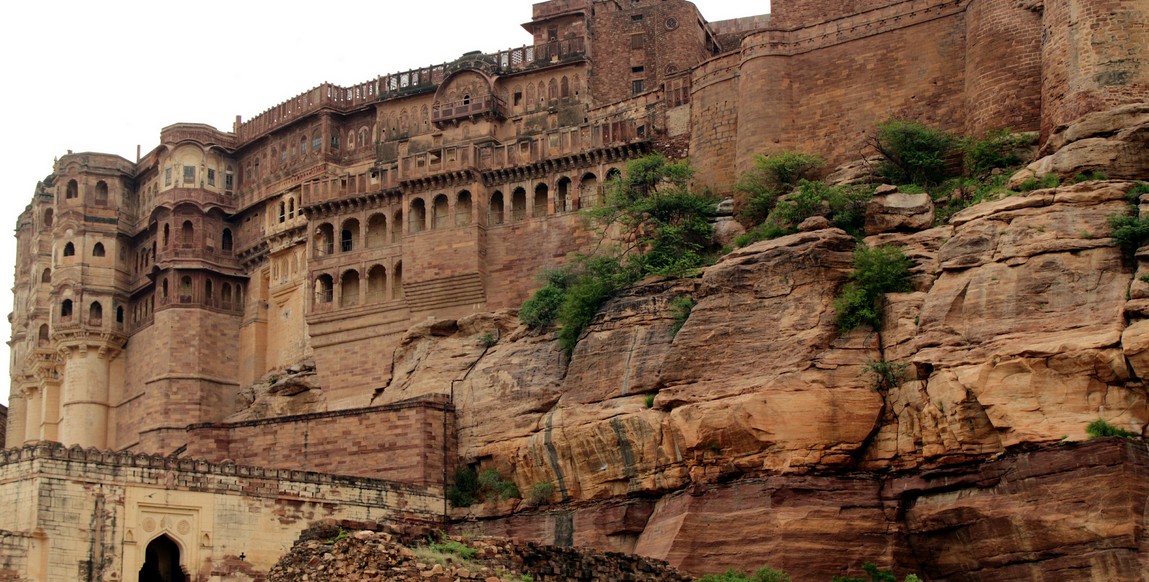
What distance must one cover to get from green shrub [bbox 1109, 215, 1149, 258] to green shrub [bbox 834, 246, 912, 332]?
4.56 meters

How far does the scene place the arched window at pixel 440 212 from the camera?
166 feet

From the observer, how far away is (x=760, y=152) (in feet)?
148

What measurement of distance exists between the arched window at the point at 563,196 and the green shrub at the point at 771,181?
7029 millimetres

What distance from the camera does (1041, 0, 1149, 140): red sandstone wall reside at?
38.7m

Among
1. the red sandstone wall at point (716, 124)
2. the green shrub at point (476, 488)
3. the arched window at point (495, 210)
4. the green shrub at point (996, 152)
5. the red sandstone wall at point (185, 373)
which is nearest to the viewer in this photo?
the green shrub at point (996, 152)

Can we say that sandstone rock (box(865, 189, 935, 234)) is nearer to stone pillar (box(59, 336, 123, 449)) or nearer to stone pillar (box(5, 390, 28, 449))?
stone pillar (box(59, 336, 123, 449))

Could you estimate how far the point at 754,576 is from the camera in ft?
113

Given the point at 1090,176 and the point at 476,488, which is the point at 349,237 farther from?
the point at 1090,176

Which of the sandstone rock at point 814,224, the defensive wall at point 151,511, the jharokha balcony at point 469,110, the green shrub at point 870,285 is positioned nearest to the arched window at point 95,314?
the jharokha balcony at point 469,110

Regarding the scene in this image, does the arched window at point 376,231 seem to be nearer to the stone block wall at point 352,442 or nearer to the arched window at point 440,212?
the arched window at point 440,212

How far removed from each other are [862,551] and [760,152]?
43.0ft

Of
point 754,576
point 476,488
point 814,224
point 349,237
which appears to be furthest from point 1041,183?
point 349,237

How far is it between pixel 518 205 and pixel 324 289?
641 cm

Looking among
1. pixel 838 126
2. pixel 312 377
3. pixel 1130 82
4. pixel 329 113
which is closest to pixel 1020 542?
pixel 1130 82
